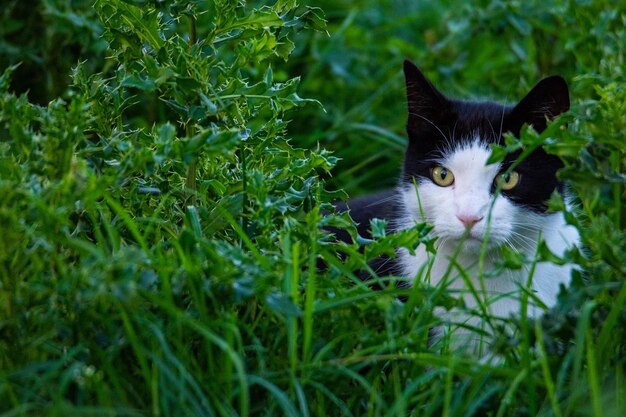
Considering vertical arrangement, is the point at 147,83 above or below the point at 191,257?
above

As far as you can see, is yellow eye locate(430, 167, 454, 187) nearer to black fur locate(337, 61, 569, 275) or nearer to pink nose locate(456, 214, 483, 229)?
black fur locate(337, 61, 569, 275)

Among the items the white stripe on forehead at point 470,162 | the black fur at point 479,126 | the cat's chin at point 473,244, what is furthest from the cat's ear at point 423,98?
the cat's chin at point 473,244

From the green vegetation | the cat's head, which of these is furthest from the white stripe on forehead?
the green vegetation

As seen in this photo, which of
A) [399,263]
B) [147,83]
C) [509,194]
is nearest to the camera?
[147,83]

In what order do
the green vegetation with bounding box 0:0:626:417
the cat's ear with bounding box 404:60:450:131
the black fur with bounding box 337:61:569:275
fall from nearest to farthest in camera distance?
the green vegetation with bounding box 0:0:626:417 < the black fur with bounding box 337:61:569:275 < the cat's ear with bounding box 404:60:450:131

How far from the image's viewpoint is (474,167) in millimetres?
2572

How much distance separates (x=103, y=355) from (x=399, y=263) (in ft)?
4.01

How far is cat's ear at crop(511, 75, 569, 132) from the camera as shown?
255 cm

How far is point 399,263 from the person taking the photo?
2.83 meters

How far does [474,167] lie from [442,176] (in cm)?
14

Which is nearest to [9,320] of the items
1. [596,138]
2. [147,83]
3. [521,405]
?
[147,83]

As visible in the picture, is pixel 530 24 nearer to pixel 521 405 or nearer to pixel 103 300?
→ pixel 521 405

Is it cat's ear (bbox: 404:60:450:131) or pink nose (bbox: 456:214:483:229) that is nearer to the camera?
pink nose (bbox: 456:214:483:229)

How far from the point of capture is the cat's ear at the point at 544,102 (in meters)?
2.55
